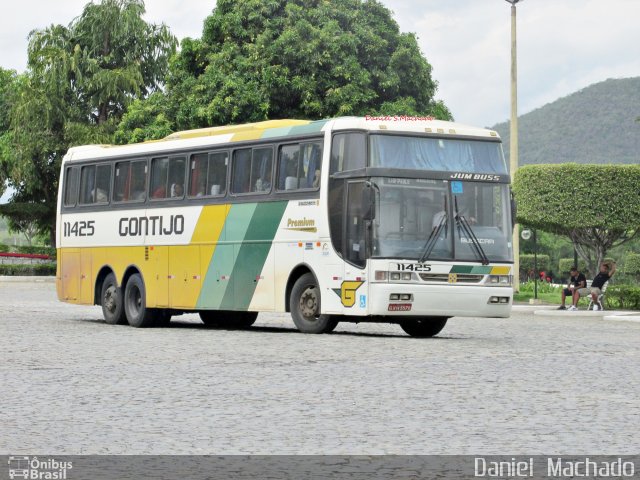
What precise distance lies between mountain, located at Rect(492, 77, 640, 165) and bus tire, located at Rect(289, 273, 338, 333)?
434 ft

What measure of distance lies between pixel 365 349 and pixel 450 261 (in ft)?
10.9

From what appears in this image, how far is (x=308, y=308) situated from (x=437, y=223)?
2729mm

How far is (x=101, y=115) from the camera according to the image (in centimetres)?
6862

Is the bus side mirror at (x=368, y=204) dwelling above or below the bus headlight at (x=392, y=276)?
above

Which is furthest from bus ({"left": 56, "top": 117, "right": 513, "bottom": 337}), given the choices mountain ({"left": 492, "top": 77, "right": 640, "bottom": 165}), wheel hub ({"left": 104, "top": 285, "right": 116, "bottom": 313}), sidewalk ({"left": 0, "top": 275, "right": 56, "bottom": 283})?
mountain ({"left": 492, "top": 77, "right": 640, "bottom": 165})

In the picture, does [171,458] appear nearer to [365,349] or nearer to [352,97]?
[365,349]

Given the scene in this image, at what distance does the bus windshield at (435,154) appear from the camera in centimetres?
2122

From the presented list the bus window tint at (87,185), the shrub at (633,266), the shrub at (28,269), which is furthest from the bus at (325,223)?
the shrub at (633,266)

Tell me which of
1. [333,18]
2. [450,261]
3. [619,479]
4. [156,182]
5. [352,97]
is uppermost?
[333,18]

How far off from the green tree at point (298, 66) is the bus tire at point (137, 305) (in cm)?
2043

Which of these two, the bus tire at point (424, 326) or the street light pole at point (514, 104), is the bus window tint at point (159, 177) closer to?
the bus tire at point (424, 326)

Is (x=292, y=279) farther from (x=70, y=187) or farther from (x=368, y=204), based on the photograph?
(x=70, y=187)

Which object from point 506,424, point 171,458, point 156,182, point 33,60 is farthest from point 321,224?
point 33,60

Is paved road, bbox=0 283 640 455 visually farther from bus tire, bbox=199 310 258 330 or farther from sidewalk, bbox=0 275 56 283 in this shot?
sidewalk, bbox=0 275 56 283
